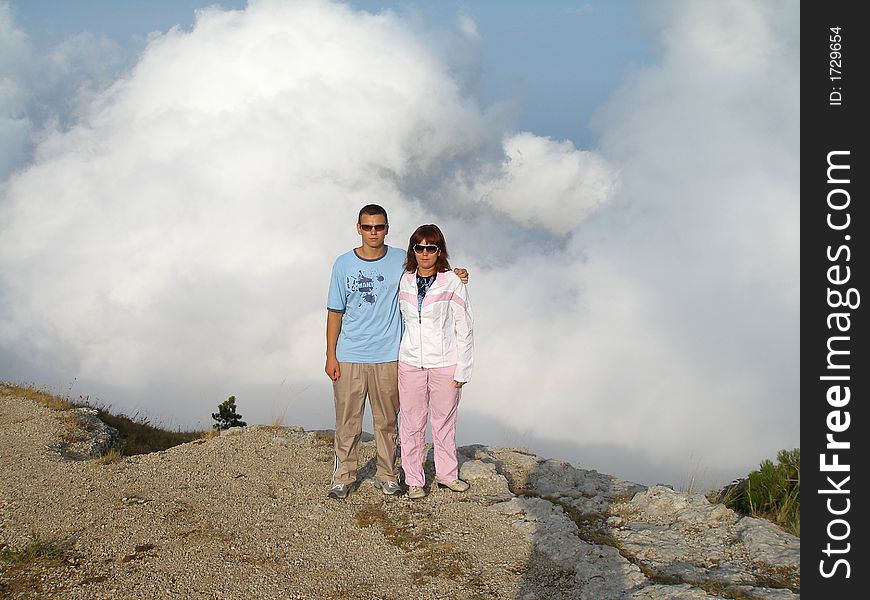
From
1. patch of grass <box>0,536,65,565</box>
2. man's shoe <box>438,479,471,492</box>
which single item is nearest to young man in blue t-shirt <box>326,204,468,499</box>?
man's shoe <box>438,479,471,492</box>

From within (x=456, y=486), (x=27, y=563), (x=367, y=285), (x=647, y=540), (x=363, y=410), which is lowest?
(x=27, y=563)

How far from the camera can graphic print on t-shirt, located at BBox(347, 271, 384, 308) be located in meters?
8.12

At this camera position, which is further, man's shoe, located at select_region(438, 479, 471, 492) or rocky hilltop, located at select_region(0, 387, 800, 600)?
man's shoe, located at select_region(438, 479, 471, 492)

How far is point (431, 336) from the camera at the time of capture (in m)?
8.12

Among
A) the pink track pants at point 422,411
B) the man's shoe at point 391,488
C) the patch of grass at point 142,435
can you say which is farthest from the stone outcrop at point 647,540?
the patch of grass at point 142,435

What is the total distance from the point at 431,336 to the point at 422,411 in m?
0.94

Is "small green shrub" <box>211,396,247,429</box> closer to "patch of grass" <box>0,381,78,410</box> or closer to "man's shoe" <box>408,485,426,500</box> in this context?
"patch of grass" <box>0,381,78,410</box>

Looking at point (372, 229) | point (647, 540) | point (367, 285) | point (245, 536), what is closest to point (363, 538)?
point (245, 536)

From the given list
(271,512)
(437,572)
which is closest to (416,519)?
(437,572)

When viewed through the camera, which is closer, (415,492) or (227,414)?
(415,492)

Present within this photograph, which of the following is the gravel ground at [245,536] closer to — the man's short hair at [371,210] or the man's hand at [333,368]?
the man's hand at [333,368]

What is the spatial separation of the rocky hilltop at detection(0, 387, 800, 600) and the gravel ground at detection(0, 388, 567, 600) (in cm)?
2

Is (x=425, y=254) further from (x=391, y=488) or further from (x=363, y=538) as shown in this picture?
(x=363, y=538)

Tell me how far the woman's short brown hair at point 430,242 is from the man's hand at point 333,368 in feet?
4.46
